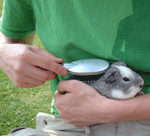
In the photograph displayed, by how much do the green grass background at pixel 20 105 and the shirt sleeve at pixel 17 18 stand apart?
4.07ft

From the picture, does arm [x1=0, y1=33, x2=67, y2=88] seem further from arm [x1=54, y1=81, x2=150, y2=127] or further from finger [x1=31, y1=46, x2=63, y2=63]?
arm [x1=54, y1=81, x2=150, y2=127]

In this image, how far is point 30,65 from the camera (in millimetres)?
855

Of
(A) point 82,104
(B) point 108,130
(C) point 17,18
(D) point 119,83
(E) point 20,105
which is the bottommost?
(E) point 20,105

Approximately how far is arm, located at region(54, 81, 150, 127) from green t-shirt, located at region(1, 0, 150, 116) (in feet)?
0.44

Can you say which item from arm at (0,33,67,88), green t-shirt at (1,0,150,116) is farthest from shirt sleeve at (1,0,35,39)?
arm at (0,33,67,88)

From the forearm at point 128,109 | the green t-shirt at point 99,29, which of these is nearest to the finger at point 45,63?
the green t-shirt at point 99,29

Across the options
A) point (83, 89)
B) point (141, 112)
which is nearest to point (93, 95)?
point (83, 89)

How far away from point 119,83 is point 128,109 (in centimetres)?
13

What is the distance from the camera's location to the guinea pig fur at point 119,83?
2.65 feet

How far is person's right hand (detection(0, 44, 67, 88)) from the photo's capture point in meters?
0.84

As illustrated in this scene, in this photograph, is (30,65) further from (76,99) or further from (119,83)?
(119,83)

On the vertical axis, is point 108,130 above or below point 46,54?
below

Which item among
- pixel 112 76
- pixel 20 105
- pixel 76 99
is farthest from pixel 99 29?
pixel 20 105

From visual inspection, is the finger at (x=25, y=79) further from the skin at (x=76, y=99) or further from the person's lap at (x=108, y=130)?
the person's lap at (x=108, y=130)
